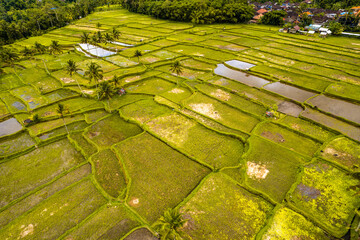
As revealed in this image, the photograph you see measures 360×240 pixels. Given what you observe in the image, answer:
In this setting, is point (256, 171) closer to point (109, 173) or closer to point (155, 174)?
point (155, 174)

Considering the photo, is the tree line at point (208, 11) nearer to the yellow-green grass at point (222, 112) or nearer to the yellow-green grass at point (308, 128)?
the yellow-green grass at point (222, 112)

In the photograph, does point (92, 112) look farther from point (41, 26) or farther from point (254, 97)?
point (41, 26)

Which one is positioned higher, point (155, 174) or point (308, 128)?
point (308, 128)

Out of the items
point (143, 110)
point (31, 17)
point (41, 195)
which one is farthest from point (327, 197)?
point (31, 17)

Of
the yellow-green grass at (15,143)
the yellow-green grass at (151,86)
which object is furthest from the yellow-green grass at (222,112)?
the yellow-green grass at (15,143)

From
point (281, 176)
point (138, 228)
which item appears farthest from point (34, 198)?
point (281, 176)

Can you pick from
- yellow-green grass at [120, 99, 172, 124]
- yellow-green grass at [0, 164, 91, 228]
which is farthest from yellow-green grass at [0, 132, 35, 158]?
yellow-green grass at [120, 99, 172, 124]
